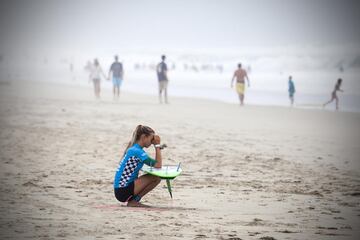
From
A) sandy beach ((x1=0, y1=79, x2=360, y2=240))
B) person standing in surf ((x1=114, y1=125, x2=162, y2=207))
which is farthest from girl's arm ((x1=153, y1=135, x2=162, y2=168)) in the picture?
sandy beach ((x1=0, y1=79, x2=360, y2=240))

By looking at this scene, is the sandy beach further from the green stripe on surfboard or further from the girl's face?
the girl's face

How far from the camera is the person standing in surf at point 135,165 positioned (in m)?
8.20

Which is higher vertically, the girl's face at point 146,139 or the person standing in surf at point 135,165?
the girl's face at point 146,139

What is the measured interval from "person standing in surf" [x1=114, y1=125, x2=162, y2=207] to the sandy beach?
0.24m

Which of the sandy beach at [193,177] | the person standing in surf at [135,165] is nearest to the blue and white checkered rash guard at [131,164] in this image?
the person standing in surf at [135,165]

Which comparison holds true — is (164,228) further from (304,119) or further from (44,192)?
(304,119)

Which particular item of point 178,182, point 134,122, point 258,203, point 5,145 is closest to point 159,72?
point 134,122

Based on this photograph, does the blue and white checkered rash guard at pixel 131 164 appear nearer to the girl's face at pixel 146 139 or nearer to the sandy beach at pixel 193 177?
the girl's face at pixel 146 139

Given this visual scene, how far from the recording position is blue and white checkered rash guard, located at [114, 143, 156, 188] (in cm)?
818

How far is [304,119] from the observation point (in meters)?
20.4

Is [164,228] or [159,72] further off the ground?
[159,72]

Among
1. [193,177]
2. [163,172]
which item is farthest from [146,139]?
[193,177]

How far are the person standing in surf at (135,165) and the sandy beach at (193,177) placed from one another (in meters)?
0.24

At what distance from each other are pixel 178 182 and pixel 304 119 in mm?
10810
